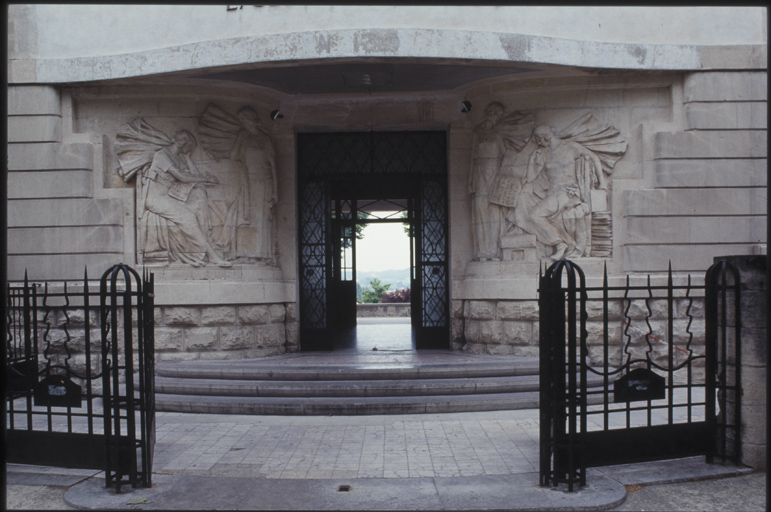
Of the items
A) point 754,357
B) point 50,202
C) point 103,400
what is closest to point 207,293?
point 50,202

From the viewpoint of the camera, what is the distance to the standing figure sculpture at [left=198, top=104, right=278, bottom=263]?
11641mm

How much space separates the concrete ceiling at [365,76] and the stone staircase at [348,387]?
447cm

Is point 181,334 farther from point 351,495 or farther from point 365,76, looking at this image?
point 351,495

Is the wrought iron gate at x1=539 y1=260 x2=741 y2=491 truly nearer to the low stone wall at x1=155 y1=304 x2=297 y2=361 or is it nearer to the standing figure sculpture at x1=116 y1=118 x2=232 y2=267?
the low stone wall at x1=155 y1=304 x2=297 y2=361

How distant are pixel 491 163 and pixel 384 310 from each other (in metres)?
16.2

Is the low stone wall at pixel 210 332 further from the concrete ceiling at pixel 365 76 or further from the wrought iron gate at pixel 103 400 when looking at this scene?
the wrought iron gate at pixel 103 400

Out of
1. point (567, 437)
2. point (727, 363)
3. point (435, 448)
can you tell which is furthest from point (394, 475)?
point (727, 363)

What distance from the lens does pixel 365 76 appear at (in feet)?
37.2

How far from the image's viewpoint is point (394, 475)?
6.23m

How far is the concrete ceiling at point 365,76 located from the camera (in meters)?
10.9

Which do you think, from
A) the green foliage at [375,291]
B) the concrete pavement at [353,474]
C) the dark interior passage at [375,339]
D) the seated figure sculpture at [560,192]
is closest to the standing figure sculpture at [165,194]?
the dark interior passage at [375,339]

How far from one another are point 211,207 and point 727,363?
8074 mm

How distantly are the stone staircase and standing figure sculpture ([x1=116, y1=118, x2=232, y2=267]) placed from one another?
6.25 ft

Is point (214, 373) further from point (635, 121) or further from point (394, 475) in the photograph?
point (635, 121)
